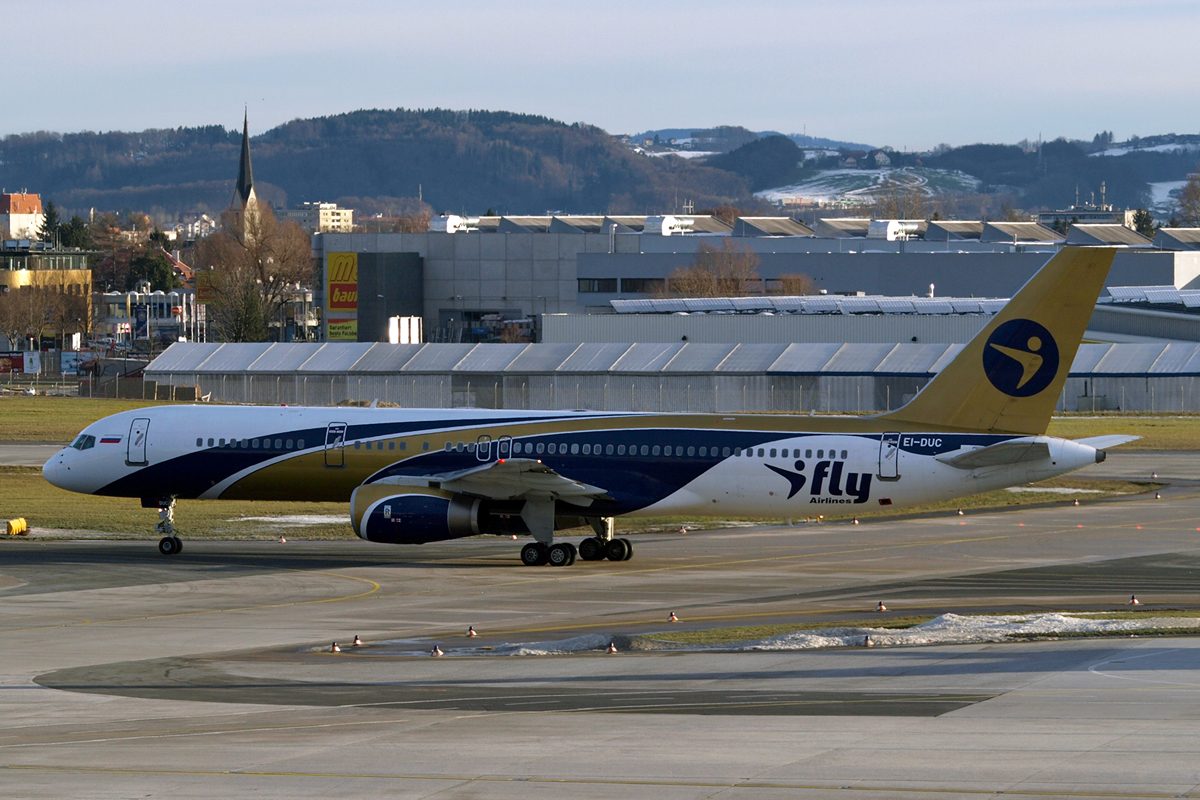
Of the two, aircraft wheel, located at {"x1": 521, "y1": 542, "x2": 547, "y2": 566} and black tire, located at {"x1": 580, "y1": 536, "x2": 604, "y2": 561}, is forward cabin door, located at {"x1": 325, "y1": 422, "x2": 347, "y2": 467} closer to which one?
aircraft wheel, located at {"x1": 521, "y1": 542, "x2": 547, "y2": 566}

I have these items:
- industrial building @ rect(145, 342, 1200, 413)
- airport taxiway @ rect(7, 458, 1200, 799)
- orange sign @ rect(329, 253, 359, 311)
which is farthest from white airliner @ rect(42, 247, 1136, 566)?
orange sign @ rect(329, 253, 359, 311)

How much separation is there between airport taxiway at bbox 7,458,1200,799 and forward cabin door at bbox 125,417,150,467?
2.92 m

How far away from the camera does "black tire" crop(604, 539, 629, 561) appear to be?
42188 mm

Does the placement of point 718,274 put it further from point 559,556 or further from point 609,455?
point 559,556

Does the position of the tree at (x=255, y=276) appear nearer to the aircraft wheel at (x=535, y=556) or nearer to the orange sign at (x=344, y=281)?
the orange sign at (x=344, y=281)

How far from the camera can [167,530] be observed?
144 ft

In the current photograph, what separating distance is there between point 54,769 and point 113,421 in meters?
28.2

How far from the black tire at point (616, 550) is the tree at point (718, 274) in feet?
338

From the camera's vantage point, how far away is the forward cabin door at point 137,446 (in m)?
43.7

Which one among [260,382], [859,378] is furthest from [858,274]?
[260,382]

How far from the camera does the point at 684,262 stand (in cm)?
15925

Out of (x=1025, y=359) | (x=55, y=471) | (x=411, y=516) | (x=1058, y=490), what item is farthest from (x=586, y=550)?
(x=1058, y=490)

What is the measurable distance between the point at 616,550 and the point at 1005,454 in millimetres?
11571

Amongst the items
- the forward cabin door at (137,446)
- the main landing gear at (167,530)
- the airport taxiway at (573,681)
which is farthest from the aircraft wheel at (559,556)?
the forward cabin door at (137,446)
